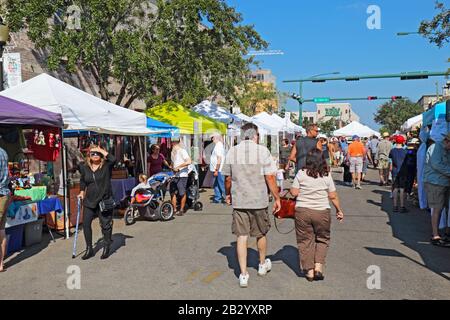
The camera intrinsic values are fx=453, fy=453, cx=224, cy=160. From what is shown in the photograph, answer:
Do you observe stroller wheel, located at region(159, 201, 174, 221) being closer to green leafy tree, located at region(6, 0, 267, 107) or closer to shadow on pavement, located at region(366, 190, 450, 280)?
shadow on pavement, located at region(366, 190, 450, 280)

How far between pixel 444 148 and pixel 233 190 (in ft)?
12.7

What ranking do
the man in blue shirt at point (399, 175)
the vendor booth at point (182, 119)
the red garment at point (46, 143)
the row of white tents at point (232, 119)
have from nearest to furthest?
1. the red garment at point (46, 143)
2. the man in blue shirt at point (399, 175)
3. the vendor booth at point (182, 119)
4. the row of white tents at point (232, 119)

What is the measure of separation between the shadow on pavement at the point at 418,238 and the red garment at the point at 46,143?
5904 mm

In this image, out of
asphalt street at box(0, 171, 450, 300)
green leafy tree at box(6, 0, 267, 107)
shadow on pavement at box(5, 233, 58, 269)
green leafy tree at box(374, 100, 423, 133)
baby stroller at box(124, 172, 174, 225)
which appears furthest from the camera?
green leafy tree at box(374, 100, 423, 133)

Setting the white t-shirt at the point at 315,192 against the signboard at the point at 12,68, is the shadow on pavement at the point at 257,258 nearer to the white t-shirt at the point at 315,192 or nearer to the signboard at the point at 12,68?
the white t-shirt at the point at 315,192

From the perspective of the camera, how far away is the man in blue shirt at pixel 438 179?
23.5ft

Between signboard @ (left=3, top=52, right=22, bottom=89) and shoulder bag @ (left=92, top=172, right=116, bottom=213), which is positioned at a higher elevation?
signboard @ (left=3, top=52, right=22, bottom=89)

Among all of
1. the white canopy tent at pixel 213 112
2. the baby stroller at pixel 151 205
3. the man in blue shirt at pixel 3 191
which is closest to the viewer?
the man in blue shirt at pixel 3 191

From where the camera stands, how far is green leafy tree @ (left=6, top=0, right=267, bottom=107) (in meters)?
13.1

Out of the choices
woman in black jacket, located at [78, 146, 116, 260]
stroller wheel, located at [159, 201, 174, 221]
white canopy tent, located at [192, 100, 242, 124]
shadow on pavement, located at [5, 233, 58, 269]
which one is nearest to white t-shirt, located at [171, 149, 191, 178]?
stroller wheel, located at [159, 201, 174, 221]

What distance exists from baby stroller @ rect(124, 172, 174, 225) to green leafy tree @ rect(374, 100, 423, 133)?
7303cm

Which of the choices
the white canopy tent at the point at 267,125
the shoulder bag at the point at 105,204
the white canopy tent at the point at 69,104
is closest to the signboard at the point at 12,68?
the white canopy tent at the point at 69,104

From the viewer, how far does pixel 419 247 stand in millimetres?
7184
